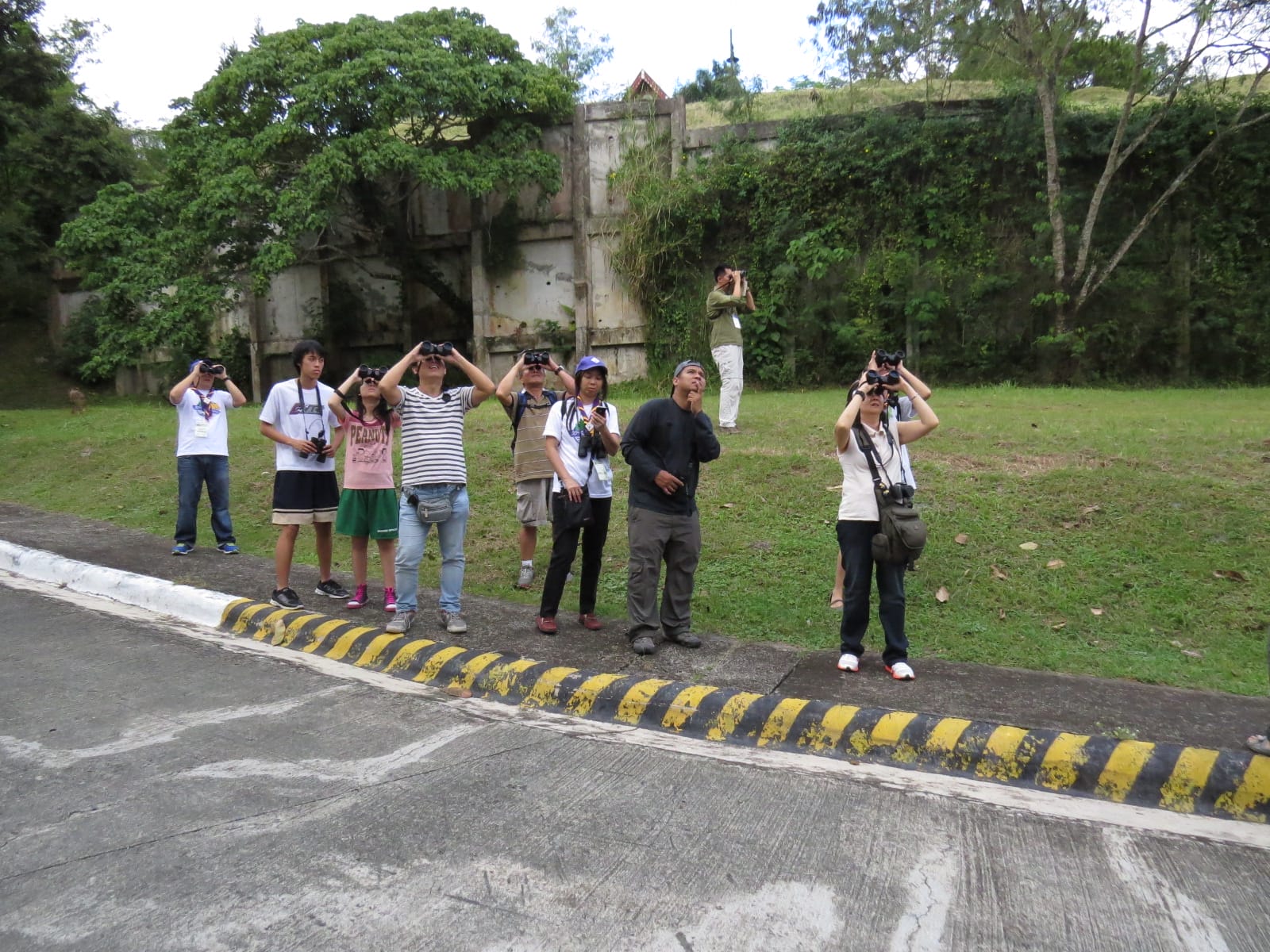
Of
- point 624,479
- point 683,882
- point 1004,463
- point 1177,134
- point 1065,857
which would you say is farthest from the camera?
point 1177,134

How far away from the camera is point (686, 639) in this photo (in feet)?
19.4

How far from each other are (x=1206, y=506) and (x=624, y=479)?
15.9ft

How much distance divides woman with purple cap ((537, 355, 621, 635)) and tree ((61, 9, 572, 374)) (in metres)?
12.5

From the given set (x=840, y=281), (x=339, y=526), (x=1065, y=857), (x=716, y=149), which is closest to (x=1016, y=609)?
(x=1065, y=857)

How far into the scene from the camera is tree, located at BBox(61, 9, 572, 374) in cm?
1720

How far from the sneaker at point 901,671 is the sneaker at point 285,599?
394 cm

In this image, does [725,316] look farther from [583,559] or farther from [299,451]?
[299,451]

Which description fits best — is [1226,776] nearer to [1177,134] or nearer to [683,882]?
[683,882]

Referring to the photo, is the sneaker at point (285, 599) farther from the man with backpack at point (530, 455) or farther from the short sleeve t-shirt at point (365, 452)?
the man with backpack at point (530, 455)

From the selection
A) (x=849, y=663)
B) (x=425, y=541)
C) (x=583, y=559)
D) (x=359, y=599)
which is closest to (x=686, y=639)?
(x=583, y=559)

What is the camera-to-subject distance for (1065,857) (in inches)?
135

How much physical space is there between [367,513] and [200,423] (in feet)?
8.80

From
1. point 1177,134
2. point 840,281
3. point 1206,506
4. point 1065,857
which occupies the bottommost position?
point 1065,857

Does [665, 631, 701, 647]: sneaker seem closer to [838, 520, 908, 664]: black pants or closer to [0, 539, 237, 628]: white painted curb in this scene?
[838, 520, 908, 664]: black pants
